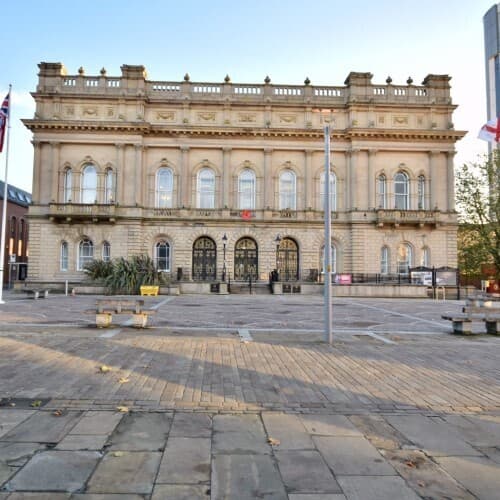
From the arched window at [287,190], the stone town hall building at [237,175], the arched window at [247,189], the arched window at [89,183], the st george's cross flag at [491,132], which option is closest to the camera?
the st george's cross flag at [491,132]

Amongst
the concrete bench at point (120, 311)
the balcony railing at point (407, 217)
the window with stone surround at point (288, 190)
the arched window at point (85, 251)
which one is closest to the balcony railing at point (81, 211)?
the arched window at point (85, 251)

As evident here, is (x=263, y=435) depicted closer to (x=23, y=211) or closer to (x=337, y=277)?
(x=337, y=277)

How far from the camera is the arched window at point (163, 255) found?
34.9 m

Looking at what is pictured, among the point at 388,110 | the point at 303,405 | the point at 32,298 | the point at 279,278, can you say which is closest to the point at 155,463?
the point at 303,405

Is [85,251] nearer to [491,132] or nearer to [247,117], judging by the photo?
[247,117]

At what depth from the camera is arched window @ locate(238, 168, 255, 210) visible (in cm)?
3594

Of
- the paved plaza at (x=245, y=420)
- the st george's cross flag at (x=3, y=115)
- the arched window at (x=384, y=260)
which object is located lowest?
the paved plaza at (x=245, y=420)

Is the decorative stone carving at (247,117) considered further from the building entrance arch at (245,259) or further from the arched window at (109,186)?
the arched window at (109,186)

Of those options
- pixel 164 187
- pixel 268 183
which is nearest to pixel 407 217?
pixel 268 183

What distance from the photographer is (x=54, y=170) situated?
111 ft

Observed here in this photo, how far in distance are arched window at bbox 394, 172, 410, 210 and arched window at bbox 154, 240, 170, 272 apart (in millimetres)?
22311

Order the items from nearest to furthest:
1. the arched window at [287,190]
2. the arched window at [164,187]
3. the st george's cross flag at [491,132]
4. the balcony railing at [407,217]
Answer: the st george's cross flag at [491,132], the balcony railing at [407,217], the arched window at [164,187], the arched window at [287,190]

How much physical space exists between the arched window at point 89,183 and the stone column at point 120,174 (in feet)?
7.66

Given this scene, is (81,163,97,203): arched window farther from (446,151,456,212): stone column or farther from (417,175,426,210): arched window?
(446,151,456,212): stone column
